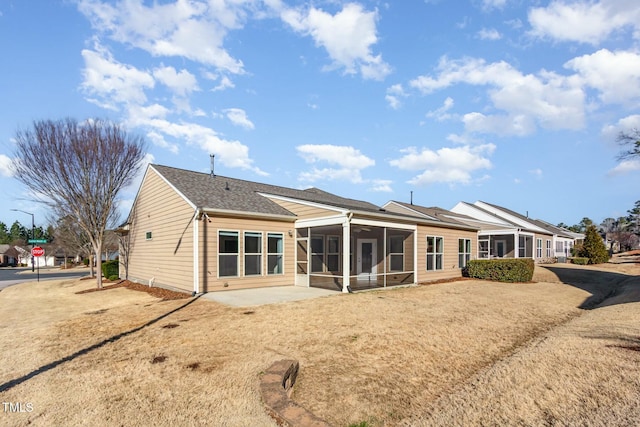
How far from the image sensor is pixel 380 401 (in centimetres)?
421

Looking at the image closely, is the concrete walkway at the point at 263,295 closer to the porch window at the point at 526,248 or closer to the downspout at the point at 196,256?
the downspout at the point at 196,256

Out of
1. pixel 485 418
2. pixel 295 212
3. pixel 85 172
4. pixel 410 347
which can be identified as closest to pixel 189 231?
pixel 295 212

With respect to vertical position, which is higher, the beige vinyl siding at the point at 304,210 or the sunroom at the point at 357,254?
the beige vinyl siding at the point at 304,210

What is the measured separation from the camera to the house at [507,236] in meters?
26.8

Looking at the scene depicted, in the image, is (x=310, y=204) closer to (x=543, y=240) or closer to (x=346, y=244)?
(x=346, y=244)

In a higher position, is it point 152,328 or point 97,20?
point 97,20

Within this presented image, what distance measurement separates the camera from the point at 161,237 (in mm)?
15492

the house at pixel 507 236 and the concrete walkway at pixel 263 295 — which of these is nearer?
the concrete walkway at pixel 263 295

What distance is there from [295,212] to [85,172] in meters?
10.7

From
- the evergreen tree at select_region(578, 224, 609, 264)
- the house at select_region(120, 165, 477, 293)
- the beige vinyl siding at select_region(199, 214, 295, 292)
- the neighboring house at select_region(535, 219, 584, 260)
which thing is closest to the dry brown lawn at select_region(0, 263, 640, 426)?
the beige vinyl siding at select_region(199, 214, 295, 292)

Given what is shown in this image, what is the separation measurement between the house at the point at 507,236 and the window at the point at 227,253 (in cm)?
1931

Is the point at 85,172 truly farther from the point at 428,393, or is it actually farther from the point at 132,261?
the point at 428,393

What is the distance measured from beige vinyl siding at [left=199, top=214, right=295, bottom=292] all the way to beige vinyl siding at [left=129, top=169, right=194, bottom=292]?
64 centimetres

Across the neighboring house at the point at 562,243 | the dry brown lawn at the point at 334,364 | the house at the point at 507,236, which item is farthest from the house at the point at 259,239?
the neighboring house at the point at 562,243
